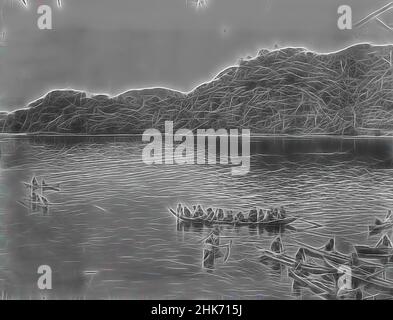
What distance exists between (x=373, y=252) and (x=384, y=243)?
0.07m

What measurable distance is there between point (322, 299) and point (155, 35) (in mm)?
1575

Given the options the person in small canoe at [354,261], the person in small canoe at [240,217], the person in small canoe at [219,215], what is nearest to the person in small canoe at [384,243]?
the person in small canoe at [354,261]

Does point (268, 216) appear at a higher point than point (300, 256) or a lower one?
higher

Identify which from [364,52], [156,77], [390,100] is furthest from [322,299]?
[156,77]

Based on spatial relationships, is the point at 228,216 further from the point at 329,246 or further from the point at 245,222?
the point at 329,246

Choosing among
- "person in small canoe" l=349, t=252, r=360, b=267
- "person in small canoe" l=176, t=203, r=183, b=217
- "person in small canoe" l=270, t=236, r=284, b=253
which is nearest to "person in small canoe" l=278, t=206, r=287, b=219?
"person in small canoe" l=270, t=236, r=284, b=253

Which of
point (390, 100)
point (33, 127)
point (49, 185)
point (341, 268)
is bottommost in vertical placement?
point (341, 268)

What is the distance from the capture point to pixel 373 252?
1.94 m

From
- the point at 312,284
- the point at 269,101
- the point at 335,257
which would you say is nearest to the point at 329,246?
the point at 335,257

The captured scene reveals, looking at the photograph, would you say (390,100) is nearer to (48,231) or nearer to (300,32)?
Result: (300,32)

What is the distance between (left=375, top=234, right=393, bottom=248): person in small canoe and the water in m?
0.06

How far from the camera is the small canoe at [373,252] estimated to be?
1.94 meters

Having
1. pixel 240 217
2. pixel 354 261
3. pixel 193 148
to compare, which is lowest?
pixel 354 261

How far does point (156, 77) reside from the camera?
1.99 meters
